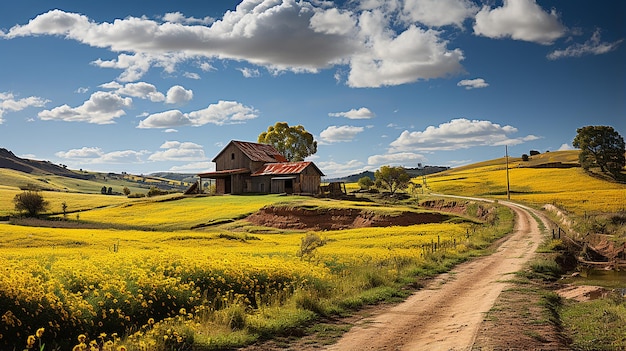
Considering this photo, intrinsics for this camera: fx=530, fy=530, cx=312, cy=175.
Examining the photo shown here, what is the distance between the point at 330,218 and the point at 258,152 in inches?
1358

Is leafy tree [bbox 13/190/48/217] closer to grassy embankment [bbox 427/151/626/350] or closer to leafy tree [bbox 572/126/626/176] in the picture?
grassy embankment [bbox 427/151/626/350]

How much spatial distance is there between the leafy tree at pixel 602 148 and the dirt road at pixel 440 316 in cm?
8223

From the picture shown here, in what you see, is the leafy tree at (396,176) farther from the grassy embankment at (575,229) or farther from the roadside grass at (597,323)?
the roadside grass at (597,323)

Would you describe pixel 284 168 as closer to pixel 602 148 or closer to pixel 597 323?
pixel 602 148

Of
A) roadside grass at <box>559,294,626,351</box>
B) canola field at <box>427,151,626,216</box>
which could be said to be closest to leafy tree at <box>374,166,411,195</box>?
canola field at <box>427,151,626,216</box>

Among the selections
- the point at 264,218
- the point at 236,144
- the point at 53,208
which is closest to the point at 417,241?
the point at 264,218

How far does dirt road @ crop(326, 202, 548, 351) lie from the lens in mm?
12164

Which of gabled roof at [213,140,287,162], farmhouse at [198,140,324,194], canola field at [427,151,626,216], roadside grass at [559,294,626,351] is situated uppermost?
gabled roof at [213,140,287,162]

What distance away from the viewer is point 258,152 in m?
86.6

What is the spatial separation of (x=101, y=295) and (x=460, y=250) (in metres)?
23.0

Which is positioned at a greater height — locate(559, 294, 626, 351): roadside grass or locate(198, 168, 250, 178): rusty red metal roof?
locate(198, 168, 250, 178): rusty red metal roof

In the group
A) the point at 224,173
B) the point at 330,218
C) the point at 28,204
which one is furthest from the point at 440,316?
the point at 224,173

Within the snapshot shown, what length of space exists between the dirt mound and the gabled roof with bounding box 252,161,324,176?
59.0ft

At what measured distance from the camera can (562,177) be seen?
9825 cm
